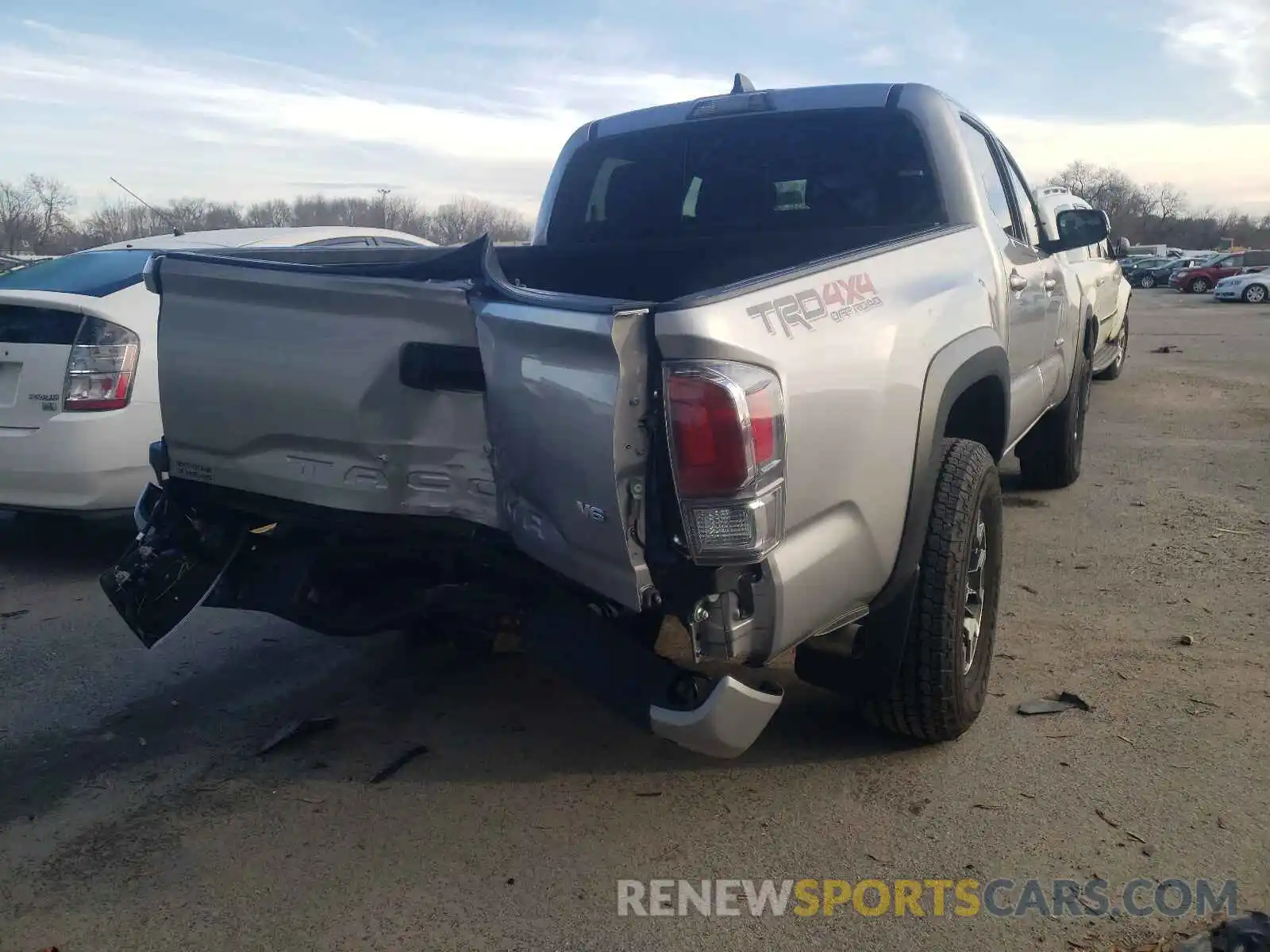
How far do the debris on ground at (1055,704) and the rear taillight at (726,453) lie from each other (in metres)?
1.78

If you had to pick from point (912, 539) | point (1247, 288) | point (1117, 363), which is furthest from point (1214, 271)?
point (912, 539)

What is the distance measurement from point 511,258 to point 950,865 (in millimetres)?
2673

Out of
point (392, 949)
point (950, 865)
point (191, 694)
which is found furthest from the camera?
point (191, 694)

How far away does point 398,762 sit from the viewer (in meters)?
3.36

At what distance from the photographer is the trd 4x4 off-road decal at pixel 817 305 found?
2430 mm

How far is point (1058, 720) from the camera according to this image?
356 cm

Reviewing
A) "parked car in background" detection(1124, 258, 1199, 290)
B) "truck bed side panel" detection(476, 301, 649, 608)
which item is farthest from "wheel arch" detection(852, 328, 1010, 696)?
"parked car in background" detection(1124, 258, 1199, 290)

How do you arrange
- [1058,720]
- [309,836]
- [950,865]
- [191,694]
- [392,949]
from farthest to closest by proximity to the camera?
[191,694], [1058,720], [309,836], [950,865], [392,949]

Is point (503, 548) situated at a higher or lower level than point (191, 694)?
higher

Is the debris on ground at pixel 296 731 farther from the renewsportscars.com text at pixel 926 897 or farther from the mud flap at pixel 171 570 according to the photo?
the renewsportscars.com text at pixel 926 897

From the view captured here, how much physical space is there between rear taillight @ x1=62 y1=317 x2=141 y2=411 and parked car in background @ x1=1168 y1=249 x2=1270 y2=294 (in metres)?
46.2

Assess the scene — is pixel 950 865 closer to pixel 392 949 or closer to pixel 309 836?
pixel 392 949

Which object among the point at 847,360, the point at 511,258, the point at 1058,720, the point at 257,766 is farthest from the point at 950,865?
the point at 511,258

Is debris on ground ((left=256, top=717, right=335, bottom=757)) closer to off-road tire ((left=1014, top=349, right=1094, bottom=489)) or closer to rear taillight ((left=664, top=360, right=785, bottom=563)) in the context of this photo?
rear taillight ((left=664, top=360, right=785, bottom=563))
